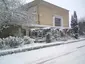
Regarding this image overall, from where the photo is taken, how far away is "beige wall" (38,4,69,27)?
2541 centimetres

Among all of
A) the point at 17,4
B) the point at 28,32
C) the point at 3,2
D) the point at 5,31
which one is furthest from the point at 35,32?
the point at 3,2

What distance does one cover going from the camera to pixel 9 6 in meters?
12.0

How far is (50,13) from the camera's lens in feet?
94.0

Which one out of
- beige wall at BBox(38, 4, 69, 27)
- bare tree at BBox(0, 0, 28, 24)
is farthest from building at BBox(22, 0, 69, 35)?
bare tree at BBox(0, 0, 28, 24)

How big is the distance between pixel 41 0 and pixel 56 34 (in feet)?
37.5

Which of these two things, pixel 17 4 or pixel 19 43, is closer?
pixel 19 43

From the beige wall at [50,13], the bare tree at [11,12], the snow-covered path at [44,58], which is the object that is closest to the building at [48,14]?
the beige wall at [50,13]

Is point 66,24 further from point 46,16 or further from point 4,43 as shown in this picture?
point 4,43

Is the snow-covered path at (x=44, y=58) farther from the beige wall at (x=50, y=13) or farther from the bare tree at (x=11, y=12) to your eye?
the beige wall at (x=50, y=13)

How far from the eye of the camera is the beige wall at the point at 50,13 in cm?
2541

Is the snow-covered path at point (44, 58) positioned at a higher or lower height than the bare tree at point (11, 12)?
lower

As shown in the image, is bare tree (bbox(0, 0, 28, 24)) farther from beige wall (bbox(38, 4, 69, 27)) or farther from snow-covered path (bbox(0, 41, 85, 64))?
beige wall (bbox(38, 4, 69, 27))

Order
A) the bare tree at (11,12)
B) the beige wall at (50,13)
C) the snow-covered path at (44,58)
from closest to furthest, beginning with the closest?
the snow-covered path at (44,58) < the bare tree at (11,12) < the beige wall at (50,13)

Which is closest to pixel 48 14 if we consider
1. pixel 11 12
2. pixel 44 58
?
pixel 11 12
